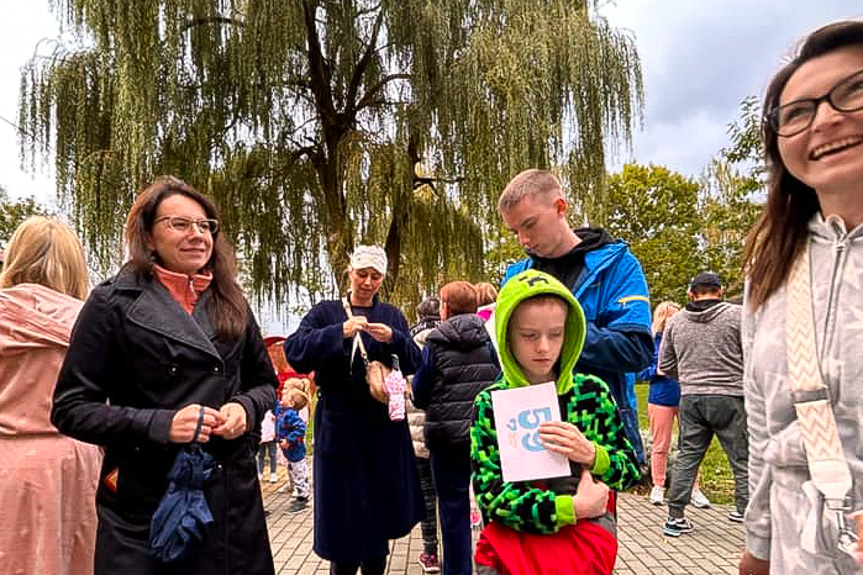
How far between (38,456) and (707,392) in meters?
5.08

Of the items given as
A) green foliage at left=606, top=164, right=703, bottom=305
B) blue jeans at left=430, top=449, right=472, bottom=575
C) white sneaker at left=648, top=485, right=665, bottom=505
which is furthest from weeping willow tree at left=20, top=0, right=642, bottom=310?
green foliage at left=606, top=164, right=703, bottom=305

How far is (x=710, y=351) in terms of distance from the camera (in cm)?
570

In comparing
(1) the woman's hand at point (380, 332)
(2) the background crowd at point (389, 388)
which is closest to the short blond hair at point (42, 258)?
(2) the background crowd at point (389, 388)

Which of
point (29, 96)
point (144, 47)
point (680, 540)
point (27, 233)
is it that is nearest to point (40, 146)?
point (29, 96)

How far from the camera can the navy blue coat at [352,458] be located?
11.2ft

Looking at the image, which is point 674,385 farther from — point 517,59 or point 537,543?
point 537,543

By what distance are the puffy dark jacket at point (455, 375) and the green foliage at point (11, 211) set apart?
25.2 metres

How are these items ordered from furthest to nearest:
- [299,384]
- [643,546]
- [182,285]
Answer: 1. [299,384]
2. [643,546]
3. [182,285]

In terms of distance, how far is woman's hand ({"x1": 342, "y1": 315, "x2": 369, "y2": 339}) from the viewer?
3.47 metres

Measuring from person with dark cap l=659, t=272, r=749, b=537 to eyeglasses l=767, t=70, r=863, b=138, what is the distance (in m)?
4.58

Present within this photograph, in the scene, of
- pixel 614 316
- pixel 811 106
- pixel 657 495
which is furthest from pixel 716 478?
pixel 811 106

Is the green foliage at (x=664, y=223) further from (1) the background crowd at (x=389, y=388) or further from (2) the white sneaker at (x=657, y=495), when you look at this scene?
(1) the background crowd at (x=389, y=388)

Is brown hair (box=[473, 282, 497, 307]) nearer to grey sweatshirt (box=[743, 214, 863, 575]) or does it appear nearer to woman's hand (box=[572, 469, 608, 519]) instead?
woman's hand (box=[572, 469, 608, 519])

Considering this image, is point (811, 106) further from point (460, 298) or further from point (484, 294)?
point (484, 294)
